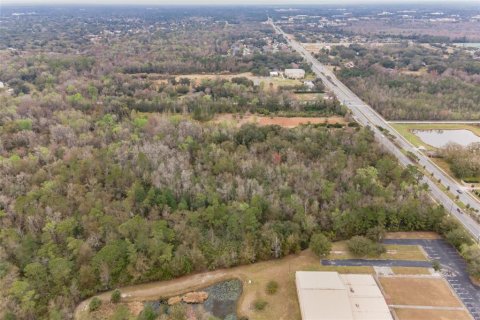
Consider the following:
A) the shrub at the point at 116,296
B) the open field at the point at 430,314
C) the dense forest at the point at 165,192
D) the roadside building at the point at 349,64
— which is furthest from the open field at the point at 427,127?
the shrub at the point at 116,296

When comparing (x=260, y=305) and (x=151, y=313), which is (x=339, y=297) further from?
(x=151, y=313)

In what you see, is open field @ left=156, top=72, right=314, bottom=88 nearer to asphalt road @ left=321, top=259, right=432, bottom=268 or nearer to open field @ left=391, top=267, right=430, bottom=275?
asphalt road @ left=321, top=259, right=432, bottom=268

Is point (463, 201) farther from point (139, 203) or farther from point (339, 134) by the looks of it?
point (139, 203)

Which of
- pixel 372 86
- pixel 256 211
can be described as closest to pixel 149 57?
pixel 372 86

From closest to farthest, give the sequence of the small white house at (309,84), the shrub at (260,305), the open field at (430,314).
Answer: the open field at (430,314) → the shrub at (260,305) → the small white house at (309,84)

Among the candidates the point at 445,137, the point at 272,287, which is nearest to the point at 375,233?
the point at 272,287

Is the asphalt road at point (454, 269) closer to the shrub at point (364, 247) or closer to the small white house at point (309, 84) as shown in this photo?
the shrub at point (364, 247)
